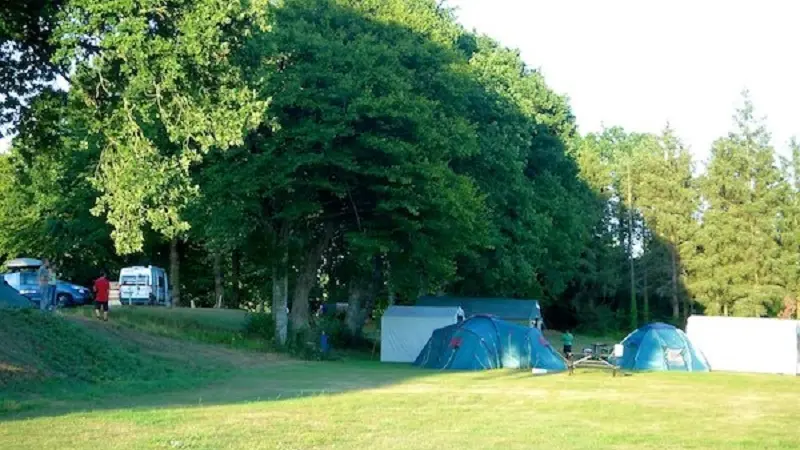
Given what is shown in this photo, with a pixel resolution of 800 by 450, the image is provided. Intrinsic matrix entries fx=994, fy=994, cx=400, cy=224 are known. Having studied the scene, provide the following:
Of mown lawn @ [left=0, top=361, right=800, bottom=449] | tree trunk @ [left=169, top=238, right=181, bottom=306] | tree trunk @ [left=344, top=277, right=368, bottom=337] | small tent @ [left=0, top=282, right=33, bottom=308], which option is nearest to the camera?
mown lawn @ [left=0, top=361, right=800, bottom=449]

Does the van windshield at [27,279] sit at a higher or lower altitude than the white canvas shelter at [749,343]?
higher

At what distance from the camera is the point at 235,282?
6606cm

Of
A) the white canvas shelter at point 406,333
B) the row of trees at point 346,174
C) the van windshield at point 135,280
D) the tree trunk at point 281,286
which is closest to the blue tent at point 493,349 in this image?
the row of trees at point 346,174

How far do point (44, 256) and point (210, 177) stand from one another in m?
27.5

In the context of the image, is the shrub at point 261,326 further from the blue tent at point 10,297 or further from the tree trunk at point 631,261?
the tree trunk at point 631,261

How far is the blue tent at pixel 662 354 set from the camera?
39.7 meters

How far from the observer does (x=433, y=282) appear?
149 feet

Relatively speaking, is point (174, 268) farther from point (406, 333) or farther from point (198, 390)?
point (198, 390)

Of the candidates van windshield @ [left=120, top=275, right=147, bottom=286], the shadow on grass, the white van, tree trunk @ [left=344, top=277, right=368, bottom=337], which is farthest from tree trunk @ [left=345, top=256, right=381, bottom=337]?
the shadow on grass

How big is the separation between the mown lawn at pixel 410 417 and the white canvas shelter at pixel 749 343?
11.5 m

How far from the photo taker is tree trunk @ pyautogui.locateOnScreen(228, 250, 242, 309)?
63.8 meters

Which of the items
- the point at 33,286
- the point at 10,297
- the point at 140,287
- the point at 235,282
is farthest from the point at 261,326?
the point at 235,282

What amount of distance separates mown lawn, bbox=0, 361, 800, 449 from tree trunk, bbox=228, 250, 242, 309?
34.7 m

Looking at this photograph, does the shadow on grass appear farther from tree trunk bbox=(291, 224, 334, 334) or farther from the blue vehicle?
the blue vehicle
